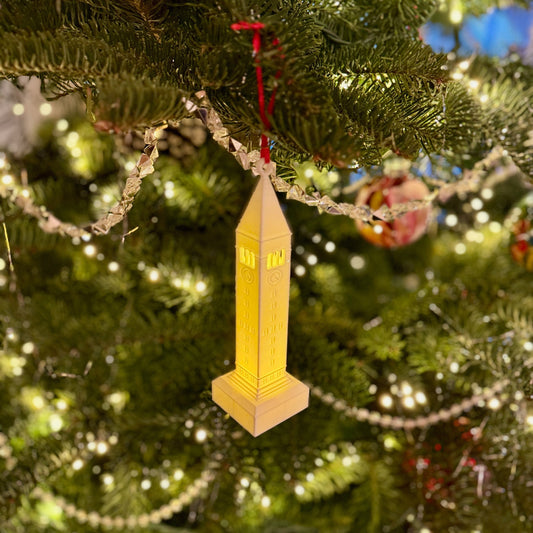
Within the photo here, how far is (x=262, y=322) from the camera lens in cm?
40

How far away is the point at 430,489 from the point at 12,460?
65cm

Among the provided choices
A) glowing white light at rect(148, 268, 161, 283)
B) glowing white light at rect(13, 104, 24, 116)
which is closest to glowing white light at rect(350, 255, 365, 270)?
glowing white light at rect(148, 268, 161, 283)

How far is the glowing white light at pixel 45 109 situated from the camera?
0.91 metres

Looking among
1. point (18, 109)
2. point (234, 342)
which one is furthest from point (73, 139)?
point (234, 342)

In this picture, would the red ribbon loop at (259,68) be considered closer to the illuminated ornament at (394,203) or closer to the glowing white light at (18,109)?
the illuminated ornament at (394,203)

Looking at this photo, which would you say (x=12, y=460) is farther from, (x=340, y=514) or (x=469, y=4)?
(x=469, y=4)

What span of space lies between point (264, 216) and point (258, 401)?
163 millimetres

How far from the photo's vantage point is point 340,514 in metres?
0.85

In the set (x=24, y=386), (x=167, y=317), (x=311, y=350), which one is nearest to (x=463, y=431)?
(x=311, y=350)

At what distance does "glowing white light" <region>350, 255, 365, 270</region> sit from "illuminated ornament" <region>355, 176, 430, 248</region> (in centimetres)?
29

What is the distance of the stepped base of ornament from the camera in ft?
1.34

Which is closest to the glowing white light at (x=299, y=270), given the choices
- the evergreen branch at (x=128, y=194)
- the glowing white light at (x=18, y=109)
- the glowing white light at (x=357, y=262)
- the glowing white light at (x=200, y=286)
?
the glowing white light at (x=200, y=286)

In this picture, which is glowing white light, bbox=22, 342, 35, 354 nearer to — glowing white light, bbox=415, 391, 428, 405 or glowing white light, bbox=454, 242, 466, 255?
glowing white light, bbox=415, 391, 428, 405

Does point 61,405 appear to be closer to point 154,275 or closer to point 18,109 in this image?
point 154,275
